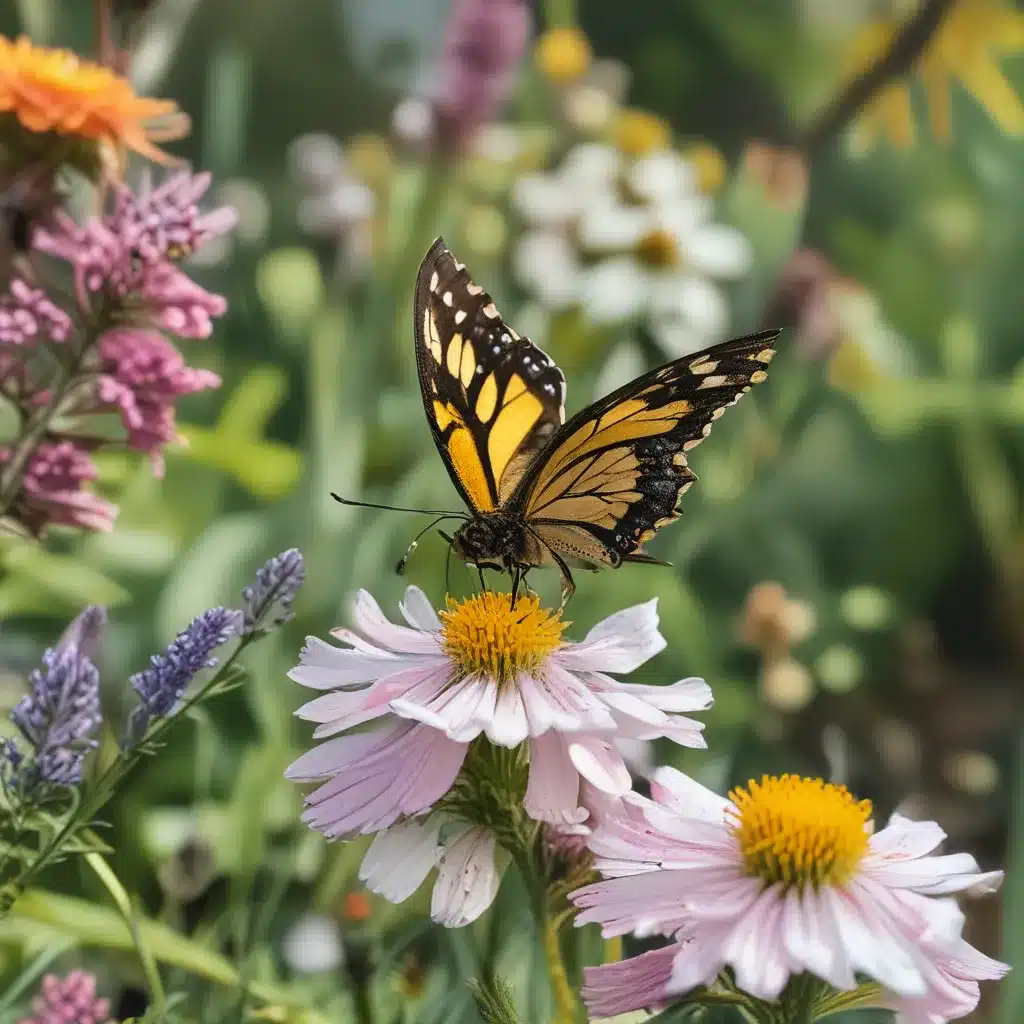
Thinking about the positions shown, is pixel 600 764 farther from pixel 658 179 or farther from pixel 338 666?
pixel 658 179

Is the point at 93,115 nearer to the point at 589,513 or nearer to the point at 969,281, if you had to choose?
the point at 589,513

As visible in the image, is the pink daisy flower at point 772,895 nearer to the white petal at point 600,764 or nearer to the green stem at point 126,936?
the white petal at point 600,764

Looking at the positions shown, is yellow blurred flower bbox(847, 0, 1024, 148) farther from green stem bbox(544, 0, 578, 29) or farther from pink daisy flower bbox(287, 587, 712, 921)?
pink daisy flower bbox(287, 587, 712, 921)

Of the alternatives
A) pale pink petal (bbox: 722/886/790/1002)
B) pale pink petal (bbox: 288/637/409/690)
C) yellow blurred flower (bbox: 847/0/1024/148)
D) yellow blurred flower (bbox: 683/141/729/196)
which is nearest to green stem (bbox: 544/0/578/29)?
yellow blurred flower (bbox: 683/141/729/196)

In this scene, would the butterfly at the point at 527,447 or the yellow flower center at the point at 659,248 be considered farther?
the yellow flower center at the point at 659,248

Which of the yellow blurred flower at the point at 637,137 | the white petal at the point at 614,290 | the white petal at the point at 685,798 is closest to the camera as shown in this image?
the white petal at the point at 685,798

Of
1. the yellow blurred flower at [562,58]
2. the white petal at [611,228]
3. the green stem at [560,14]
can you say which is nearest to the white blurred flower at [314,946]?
the white petal at [611,228]
